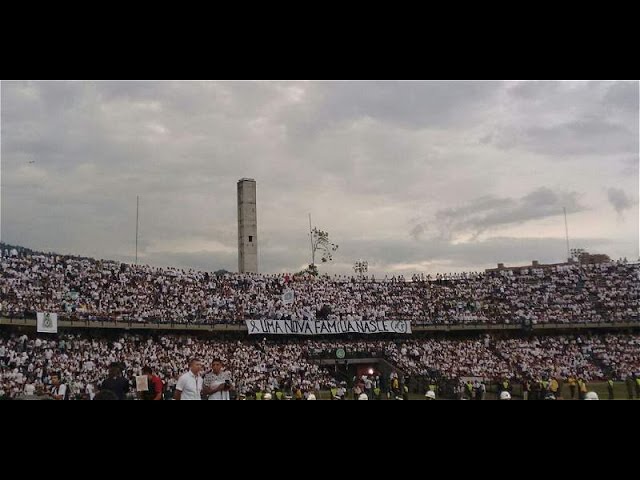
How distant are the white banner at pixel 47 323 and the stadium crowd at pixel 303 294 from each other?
0.37 meters

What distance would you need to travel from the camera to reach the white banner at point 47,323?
13875mm

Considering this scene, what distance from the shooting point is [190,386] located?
4.96m

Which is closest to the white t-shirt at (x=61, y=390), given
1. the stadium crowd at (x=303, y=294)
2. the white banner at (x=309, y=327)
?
the stadium crowd at (x=303, y=294)

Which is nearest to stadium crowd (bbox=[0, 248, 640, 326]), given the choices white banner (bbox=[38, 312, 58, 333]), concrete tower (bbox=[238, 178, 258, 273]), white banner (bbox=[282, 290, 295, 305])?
white banner (bbox=[282, 290, 295, 305])

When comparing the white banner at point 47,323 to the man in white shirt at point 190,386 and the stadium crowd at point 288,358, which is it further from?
the man in white shirt at point 190,386

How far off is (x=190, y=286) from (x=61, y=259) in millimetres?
3821

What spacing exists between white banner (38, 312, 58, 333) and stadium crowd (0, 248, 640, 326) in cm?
37

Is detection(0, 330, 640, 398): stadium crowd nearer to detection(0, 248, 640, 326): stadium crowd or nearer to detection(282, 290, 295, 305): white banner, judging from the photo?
detection(0, 248, 640, 326): stadium crowd

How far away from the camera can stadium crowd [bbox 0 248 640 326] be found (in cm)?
1569

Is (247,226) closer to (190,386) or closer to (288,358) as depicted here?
(288,358)
